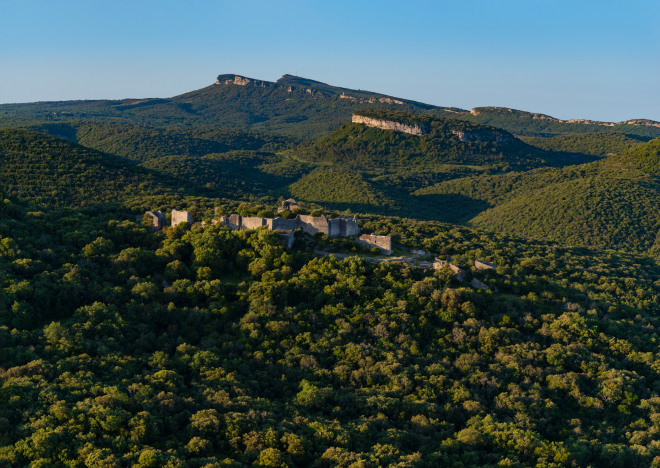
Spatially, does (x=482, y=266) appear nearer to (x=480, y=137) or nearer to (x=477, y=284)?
(x=477, y=284)

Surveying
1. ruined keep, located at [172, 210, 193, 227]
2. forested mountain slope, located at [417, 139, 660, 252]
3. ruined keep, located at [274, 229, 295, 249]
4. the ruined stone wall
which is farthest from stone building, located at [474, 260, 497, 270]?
forested mountain slope, located at [417, 139, 660, 252]

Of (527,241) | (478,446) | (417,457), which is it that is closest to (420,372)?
(478,446)

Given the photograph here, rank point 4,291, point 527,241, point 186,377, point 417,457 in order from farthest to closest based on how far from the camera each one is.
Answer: point 527,241 → point 4,291 → point 186,377 → point 417,457

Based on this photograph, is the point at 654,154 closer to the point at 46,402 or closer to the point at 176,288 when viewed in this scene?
the point at 176,288

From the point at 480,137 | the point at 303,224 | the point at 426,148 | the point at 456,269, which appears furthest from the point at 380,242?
the point at 480,137

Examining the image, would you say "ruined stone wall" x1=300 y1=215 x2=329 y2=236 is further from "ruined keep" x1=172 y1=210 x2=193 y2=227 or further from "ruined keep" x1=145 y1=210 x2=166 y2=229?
"ruined keep" x1=145 y1=210 x2=166 y2=229

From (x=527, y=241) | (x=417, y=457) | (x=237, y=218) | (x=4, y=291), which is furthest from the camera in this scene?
(x=527, y=241)

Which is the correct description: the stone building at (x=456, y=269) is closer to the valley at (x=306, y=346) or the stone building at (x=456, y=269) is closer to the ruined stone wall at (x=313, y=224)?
the valley at (x=306, y=346)
